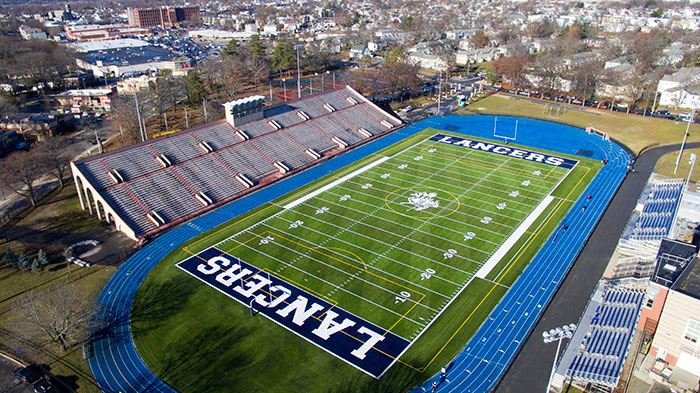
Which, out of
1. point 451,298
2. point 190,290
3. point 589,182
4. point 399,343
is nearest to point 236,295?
point 190,290

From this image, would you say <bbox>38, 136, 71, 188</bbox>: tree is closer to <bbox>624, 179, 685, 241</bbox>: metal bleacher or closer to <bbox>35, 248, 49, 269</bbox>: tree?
<bbox>35, 248, 49, 269</bbox>: tree

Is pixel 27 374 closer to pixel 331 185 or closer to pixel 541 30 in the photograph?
pixel 331 185

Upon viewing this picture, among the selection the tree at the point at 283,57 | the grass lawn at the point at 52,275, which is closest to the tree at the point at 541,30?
the tree at the point at 283,57

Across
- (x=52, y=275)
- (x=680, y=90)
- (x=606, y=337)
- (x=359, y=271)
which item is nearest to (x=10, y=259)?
(x=52, y=275)

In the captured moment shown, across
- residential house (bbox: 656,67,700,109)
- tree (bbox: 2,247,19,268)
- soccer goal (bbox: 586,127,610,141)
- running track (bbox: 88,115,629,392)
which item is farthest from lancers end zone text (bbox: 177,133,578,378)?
residential house (bbox: 656,67,700,109)

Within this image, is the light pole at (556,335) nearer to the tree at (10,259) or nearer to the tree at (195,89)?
the tree at (10,259)

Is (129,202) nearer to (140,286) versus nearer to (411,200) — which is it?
(140,286)
